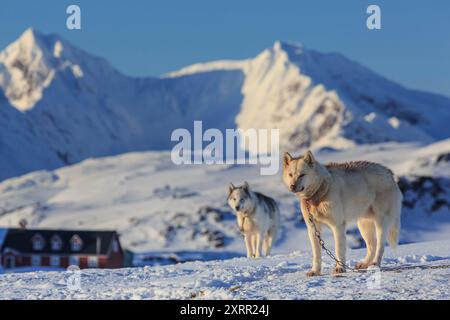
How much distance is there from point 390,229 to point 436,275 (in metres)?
2.77

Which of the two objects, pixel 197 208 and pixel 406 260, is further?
pixel 197 208

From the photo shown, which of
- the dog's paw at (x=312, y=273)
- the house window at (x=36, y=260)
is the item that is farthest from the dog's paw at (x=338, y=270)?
the house window at (x=36, y=260)

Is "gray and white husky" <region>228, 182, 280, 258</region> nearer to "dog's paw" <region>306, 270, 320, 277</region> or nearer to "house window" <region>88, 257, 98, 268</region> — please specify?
"dog's paw" <region>306, 270, 320, 277</region>

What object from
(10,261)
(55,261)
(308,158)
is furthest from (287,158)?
(10,261)

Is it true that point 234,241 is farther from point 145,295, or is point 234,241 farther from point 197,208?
point 145,295

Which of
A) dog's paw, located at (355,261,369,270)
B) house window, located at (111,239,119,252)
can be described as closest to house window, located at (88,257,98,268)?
house window, located at (111,239,119,252)

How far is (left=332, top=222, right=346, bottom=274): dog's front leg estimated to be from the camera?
1811cm

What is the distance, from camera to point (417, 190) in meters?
177

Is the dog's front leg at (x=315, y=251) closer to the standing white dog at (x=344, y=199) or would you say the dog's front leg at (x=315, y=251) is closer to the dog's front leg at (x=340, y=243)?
the standing white dog at (x=344, y=199)

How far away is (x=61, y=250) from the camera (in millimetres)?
109188

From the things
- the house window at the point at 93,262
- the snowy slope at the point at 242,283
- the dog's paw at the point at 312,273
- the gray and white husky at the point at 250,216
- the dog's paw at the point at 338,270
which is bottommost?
the house window at the point at 93,262

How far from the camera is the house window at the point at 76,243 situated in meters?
108

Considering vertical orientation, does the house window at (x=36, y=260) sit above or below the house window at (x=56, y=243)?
below
